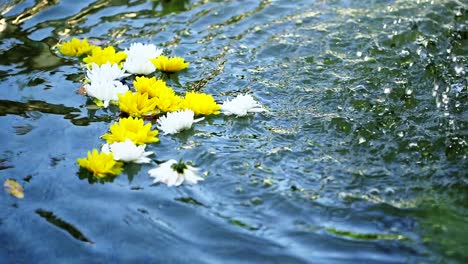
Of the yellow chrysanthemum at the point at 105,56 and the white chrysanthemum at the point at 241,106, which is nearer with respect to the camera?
the white chrysanthemum at the point at 241,106

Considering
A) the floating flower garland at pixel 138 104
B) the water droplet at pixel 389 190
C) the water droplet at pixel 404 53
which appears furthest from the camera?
the water droplet at pixel 404 53

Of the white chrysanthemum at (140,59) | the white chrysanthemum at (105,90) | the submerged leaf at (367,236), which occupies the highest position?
the white chrysanthemum at (140,59)

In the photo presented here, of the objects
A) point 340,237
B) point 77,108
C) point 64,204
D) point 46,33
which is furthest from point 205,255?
point 46,33

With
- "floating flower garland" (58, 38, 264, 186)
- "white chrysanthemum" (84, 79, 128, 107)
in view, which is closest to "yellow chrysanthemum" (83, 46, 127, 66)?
"floating flower garland" (58, 38, 264, 186)

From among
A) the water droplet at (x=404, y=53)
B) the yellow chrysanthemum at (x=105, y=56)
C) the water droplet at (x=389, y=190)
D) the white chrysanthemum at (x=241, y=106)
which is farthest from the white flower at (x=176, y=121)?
the water droplet at (x=404, y=53)

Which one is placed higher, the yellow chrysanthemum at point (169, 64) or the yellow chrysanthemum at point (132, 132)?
the yellow chrysanthemum at point (169, 64)

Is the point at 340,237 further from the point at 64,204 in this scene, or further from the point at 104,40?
the point at 104,40

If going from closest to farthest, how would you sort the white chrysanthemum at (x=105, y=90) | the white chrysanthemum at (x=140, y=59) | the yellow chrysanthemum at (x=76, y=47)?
the white chrysanthemum at (x=105, y=90), the white chrysanthemum at (x=140, y=59), the yellow chrysanthemum at (x=76, y=47)

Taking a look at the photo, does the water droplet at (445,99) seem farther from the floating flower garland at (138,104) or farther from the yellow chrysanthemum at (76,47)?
the yellow chrysanthemum at (76,47)

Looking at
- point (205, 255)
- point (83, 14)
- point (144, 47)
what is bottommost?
point (205, 255)
